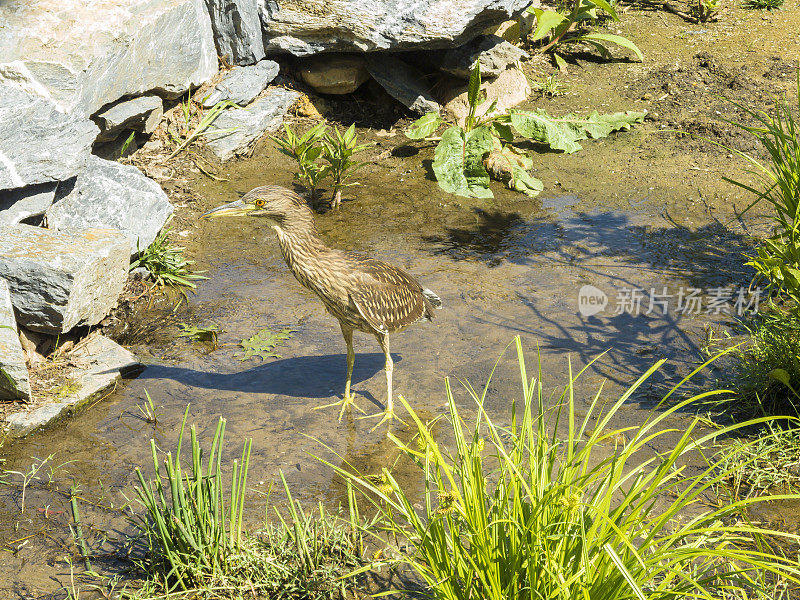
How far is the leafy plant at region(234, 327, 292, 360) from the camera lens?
5574 mm

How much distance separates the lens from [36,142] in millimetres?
5625

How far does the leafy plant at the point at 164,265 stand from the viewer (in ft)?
20.8

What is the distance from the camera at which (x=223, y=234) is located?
724 cm

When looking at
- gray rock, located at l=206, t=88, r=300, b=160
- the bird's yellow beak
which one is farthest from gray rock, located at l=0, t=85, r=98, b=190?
gray rock, located at l=206, t=88, r=300, b=160

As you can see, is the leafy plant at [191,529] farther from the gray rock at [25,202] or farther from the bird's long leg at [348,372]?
the gray rock at [25,202]

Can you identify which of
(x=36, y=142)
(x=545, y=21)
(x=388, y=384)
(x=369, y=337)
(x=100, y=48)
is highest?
(x=100, y=48)

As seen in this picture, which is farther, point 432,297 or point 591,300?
point 591,300

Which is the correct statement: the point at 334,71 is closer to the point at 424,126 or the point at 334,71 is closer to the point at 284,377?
the point at 424,126

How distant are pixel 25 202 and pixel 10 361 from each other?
5.22 feet

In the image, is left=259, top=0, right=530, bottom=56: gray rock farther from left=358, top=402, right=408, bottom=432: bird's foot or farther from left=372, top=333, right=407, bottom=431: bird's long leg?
left=358, top=402, right=408, bottom=432: bird's foot

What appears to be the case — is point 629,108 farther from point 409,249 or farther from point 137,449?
point 137,449

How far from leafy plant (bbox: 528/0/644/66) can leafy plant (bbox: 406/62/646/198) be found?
4.67 feet

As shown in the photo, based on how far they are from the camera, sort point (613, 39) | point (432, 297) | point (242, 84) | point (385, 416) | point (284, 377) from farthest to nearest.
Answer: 1. point (613, 39)
2. point (242, 84)
3. point (432, 297)
4. point (284, 377)
5. point (385, 416)

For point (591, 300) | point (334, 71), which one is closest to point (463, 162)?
point (334, 71)
